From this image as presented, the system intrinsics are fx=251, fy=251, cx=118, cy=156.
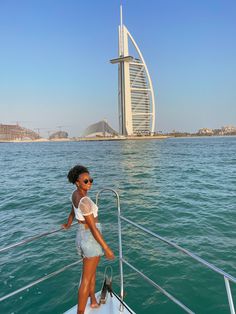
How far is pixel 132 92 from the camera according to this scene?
125 meters

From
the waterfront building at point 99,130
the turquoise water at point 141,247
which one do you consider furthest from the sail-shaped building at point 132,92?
the turquoise water at point 141,247

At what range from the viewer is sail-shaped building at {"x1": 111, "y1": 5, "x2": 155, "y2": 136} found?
4707 inches

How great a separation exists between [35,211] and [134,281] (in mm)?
6453

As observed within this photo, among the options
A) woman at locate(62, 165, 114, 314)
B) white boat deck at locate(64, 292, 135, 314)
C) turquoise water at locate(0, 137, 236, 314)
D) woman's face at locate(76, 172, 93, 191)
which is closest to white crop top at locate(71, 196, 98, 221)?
woman at locate(62, 165, 114, 314)

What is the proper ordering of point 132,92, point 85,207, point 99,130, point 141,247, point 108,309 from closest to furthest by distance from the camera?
point 85,207 → point 108,309 → point 141,247 → point 132,92 → point 99,130

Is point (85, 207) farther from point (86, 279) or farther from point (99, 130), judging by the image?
point (99, 130)

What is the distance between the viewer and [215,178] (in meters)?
17.1

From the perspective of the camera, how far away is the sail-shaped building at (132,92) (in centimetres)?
11956

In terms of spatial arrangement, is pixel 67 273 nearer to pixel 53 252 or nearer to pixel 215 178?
pixel 53 252

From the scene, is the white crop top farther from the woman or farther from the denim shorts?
the denim shorts

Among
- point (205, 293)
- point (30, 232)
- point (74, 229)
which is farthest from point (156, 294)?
point (30, 232)

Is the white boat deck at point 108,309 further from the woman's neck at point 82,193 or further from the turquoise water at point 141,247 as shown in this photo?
the woman's neck at point 82,193

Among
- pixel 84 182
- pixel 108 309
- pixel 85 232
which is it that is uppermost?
pixel 84 182

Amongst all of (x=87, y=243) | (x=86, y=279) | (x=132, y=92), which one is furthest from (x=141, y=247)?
(x=132, y=92)
